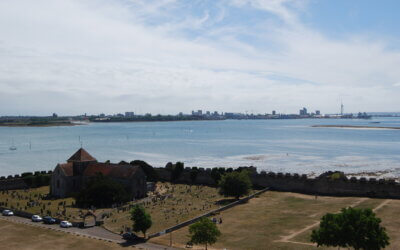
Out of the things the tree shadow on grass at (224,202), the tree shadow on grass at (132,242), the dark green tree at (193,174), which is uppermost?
the dark green tree at (193,174)

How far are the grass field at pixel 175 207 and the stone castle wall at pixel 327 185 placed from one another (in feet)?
21.0

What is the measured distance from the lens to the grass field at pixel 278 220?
33.2 metres

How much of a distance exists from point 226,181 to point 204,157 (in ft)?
192

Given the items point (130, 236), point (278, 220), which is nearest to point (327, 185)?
point (278, 220)

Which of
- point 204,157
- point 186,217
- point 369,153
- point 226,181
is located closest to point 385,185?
point 226,181

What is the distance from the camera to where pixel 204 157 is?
109 metres

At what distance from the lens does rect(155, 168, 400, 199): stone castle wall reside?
160 ft

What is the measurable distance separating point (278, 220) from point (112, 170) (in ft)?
83.6

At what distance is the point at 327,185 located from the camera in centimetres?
5338

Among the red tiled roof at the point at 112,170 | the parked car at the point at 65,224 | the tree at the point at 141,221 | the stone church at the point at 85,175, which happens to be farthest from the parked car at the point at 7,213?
the tree at the point at 141,221

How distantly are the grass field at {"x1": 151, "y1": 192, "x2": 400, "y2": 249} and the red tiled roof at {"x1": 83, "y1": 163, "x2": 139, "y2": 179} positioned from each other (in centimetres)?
1566

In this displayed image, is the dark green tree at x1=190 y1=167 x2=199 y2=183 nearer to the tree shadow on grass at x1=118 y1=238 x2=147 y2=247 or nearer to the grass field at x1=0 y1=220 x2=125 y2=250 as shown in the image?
the grass field at x1=0 y1=220 x2=125 y2=250

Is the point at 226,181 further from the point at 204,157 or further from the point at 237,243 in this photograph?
the point at 204,157

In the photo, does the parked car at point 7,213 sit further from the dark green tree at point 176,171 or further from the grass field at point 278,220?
the dark green tree at point 176,171
